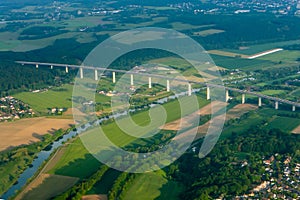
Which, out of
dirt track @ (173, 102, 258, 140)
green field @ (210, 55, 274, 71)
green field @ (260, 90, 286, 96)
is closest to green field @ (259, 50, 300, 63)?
green field @ (210, 55, 274, 71)

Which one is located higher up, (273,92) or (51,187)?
(51,187)

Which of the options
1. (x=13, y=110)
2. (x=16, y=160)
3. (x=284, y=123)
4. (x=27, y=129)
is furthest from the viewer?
(x=13, y=110)

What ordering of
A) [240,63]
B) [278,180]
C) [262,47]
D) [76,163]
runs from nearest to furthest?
[278,180] → [76,163] → [240,63] → [262,47]

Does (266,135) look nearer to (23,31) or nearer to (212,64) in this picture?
(212,64)

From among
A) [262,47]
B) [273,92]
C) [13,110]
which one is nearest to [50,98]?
[13,110]

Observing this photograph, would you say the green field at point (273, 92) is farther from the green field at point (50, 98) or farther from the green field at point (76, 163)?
the green field at point (76, 163)

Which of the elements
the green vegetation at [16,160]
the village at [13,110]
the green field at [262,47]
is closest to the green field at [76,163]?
the green vegetation at [16,160]

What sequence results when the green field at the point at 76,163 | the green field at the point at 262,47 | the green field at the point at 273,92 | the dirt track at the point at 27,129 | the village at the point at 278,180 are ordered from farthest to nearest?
the green field at the point at 262,47, the green field at the point at 273,92, the dirt track at the point at 27,129, the green field at the point at 76,163, the village at the point at 278,180

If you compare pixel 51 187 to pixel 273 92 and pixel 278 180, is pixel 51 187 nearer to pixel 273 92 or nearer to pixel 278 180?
pixel 278 180

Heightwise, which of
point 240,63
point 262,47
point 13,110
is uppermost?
point 13,110
